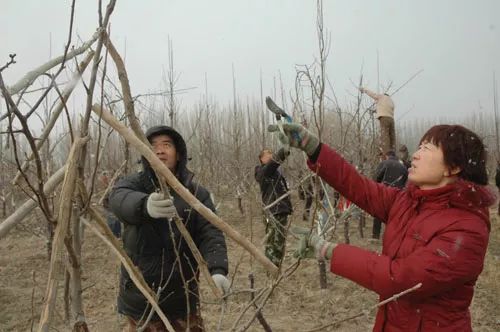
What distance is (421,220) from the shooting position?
1.33 metres

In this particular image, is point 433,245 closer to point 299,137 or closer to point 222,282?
point 299,137

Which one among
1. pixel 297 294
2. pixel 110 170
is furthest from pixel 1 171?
pixel 297 294

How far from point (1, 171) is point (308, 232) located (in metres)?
8.09

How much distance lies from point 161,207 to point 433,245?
0.82 metres

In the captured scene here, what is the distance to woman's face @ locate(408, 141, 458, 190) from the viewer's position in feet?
4.40

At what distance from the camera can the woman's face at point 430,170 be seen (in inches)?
52.7

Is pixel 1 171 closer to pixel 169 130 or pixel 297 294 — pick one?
pixel 297 294

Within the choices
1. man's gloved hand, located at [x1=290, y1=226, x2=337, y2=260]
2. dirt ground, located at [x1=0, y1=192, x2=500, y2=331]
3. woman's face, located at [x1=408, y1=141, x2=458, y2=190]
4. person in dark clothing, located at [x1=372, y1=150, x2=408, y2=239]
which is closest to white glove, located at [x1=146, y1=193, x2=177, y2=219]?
man's gloved hand, located at [x1=290, y1=226, x2=337, y2=260]

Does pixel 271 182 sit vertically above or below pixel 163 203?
below

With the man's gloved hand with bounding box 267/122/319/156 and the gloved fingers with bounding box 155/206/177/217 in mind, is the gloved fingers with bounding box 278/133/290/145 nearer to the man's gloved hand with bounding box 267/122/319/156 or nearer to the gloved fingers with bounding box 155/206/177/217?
the man's gloved hand with bounding box 267/122/319/156

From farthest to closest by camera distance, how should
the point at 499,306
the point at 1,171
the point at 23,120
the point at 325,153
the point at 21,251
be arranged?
the point at 1,171 → the point at 21,251 → the point at 499,306 → the point at 325,153 → the point at 23,120

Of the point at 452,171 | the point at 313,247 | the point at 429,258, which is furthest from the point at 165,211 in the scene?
the point at 452,171

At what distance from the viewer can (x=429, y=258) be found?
120 cm

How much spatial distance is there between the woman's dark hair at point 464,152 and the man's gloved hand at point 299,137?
417mm
